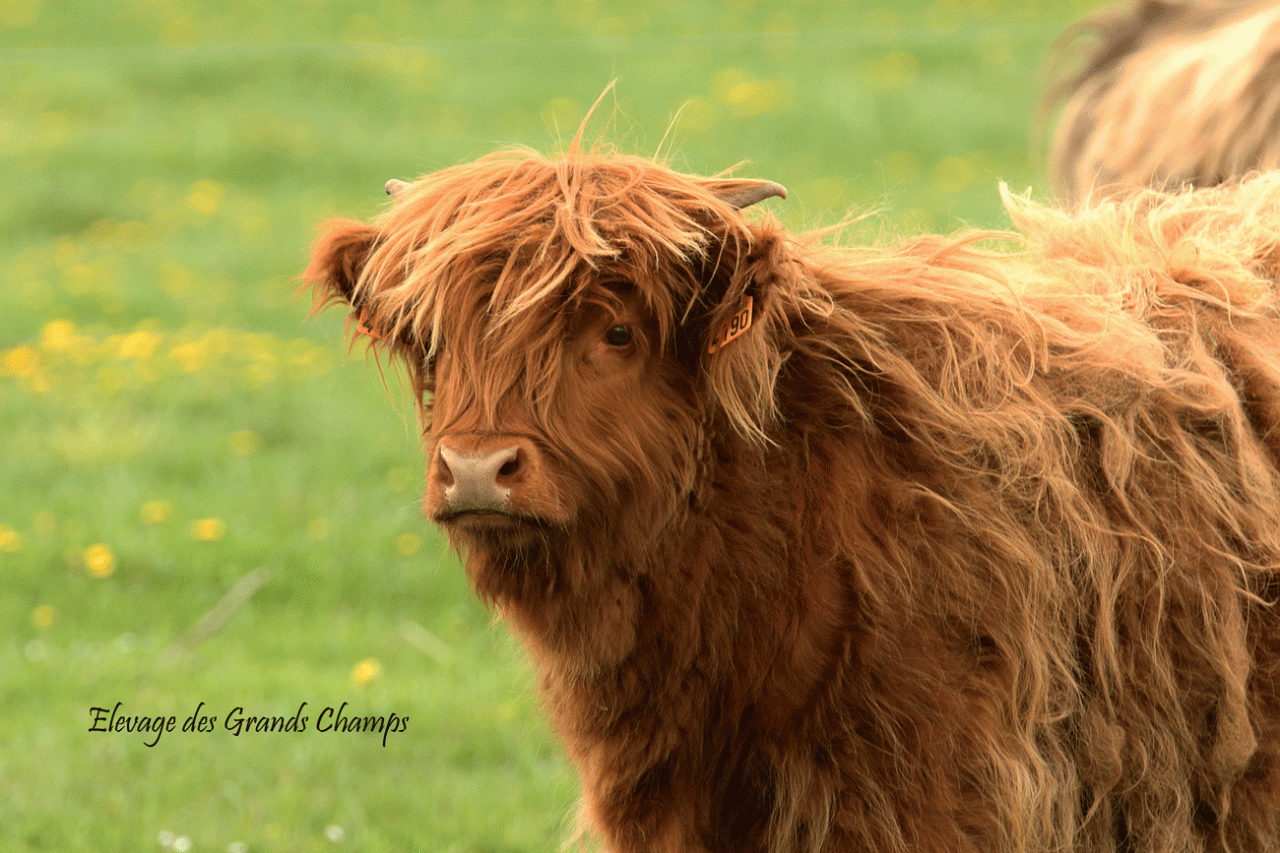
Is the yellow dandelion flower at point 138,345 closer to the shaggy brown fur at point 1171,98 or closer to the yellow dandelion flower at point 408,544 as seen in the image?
the yellow dandelion flower at point 408,544

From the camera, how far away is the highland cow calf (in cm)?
268

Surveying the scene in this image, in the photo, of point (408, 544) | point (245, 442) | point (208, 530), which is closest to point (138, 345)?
point (245, 442)

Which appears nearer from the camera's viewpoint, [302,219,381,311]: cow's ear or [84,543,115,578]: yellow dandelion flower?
[302,219,381,311]: cow's ear

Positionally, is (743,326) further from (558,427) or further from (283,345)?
(283,345)

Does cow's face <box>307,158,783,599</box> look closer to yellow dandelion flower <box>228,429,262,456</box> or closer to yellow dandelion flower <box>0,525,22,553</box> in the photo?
yellow dandelion flower <box>0,525,22,553</box>

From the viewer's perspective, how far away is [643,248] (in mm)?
2652

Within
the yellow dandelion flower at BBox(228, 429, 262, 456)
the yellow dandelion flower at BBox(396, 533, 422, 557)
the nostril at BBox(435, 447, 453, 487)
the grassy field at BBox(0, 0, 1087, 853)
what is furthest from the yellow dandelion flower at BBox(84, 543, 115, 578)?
the nostril at BBox(435, 447, 453, 487)

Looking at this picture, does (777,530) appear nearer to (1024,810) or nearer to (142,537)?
(1024,810)

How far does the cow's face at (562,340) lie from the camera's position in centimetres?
261

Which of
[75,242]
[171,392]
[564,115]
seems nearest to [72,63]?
[75,242]

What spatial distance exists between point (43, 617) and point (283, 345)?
3.59 metres

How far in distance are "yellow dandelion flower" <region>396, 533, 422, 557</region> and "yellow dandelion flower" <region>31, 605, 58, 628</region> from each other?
1365mm

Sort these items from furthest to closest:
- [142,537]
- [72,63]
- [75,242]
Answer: [72,63], [75,242], [142,537]

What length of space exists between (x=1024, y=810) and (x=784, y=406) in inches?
33.8
